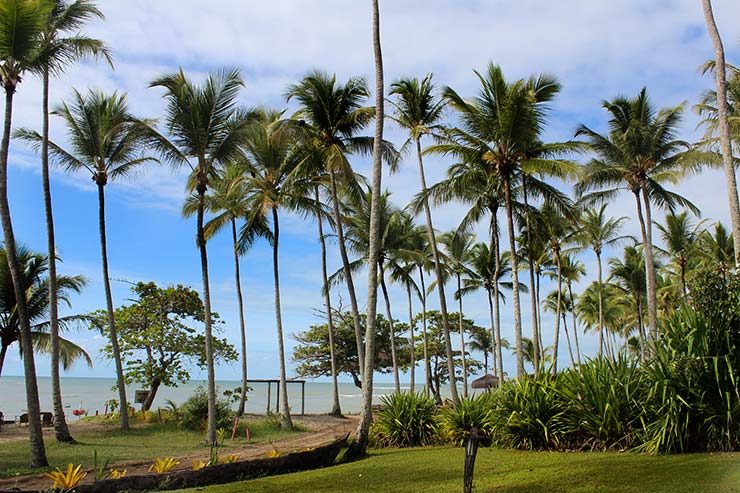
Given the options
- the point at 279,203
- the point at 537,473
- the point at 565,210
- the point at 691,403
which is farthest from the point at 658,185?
the point at 537,473

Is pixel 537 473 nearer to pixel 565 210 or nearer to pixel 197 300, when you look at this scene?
pixel 565 210

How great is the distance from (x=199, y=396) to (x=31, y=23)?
14.2m

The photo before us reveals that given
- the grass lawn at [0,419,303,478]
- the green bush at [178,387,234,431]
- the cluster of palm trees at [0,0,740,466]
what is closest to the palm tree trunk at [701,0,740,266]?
the cluster of palm trees at [0,0,740,466]

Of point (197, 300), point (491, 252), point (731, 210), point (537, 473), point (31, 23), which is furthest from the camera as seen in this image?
point (491, 252)

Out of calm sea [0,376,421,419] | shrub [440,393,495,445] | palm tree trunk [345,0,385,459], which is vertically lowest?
calm sea [0,376,421,419]

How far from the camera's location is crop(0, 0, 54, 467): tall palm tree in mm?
12414

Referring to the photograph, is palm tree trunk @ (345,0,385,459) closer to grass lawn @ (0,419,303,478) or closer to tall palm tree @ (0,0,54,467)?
grass lawn @ (0,419,303,478)

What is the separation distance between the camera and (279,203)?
24078 mm

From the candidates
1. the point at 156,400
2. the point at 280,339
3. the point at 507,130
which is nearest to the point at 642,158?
the point at 507,130

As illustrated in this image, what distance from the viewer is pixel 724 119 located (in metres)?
14.9

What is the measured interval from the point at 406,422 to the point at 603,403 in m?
5.54

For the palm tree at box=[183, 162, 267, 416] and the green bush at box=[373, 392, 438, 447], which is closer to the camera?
the green bush at box=[373, 392, 438, 447]

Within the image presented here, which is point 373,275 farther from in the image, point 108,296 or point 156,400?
point 156,400

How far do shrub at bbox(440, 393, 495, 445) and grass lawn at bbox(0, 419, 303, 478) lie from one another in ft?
19.5
